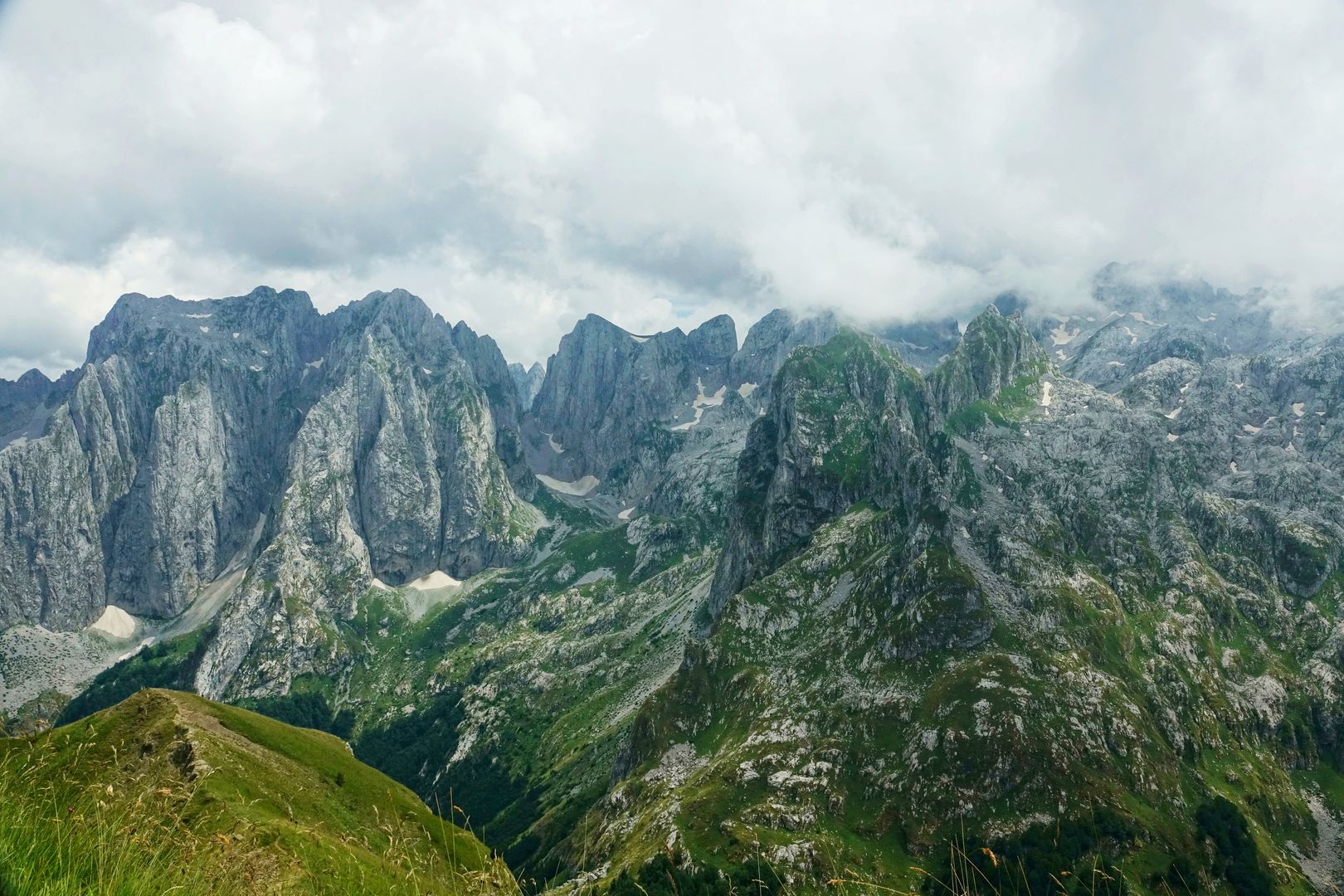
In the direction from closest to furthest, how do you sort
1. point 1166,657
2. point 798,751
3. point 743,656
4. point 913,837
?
point 913,837 < point 798,751 < point 1166,657 < point 743,656

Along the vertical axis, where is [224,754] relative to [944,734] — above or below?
below

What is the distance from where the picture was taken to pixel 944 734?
14712 centimetres

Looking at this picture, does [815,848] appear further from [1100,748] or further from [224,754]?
[224,754]

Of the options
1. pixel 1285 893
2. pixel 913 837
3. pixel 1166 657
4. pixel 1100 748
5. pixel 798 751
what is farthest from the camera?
pixel 1166 657

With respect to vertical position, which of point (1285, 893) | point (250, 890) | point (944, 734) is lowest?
point (1285, 893)

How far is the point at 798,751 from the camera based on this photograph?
514 ft

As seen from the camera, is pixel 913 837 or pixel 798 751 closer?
pixel 913 837

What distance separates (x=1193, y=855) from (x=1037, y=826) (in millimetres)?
27378

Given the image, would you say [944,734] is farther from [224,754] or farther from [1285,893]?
[224,754]

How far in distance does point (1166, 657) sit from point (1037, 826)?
3225 inches

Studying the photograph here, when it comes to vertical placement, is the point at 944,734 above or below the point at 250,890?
below

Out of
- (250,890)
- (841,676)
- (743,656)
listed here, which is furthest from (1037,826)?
(250,890)

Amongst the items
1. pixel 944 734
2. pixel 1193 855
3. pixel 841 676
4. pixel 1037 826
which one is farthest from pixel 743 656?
pixel 1193 855

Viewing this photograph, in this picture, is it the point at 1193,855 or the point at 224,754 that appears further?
the point at 1193,855
